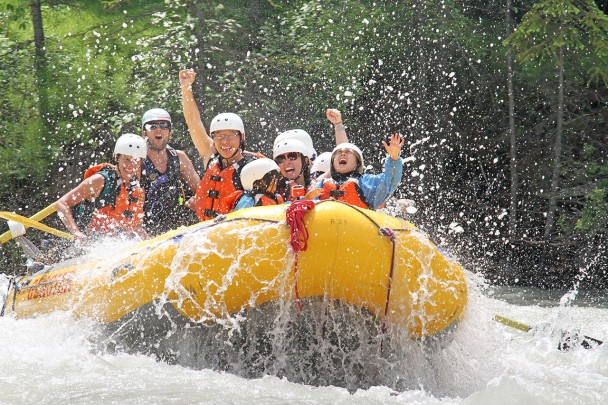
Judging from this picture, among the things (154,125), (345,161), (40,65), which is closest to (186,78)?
(154,125)

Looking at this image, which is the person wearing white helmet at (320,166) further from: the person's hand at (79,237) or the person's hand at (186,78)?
the person's hand at (79,237)

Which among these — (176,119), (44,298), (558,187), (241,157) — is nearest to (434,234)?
(558,187)

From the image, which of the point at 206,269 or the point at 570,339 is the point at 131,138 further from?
the point at 570,339

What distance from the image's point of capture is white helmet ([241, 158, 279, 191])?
18.6ft

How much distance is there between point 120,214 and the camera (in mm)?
6707

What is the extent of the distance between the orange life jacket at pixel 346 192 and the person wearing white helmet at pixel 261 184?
1.00ft

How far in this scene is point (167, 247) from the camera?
197 inches

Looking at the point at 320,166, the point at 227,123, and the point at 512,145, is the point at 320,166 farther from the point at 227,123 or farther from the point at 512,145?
the point at 512,145

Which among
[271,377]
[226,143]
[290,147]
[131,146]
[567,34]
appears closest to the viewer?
[271,377]

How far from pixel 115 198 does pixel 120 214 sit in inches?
4.9

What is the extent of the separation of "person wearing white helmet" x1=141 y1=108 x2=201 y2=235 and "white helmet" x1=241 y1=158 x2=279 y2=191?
4.33ft

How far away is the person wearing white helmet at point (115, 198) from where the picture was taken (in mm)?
6660

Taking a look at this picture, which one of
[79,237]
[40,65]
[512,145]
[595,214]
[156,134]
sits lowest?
[595,214]

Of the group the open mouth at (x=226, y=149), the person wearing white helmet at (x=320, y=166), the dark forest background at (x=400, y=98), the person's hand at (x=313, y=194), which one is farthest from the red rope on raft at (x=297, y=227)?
the dark forest background at (x=400, y=98)
